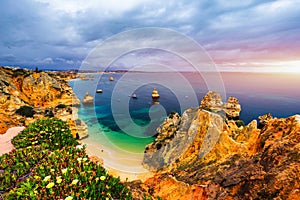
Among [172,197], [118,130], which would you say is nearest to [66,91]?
[118,130]

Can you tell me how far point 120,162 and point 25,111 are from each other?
16.8 metres

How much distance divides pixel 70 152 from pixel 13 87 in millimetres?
29214

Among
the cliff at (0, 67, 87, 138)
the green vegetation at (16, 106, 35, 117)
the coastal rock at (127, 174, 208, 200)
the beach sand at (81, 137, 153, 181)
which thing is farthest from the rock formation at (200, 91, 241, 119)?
the coastal rock at (127, 174, 208, 200)

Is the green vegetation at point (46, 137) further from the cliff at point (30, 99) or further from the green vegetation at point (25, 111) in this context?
the green vegetation at point (25, 111)

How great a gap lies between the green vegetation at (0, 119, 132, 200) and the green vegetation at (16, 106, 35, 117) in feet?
66.1

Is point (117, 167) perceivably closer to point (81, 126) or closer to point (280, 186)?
point (81, 126)

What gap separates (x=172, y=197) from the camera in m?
5.25

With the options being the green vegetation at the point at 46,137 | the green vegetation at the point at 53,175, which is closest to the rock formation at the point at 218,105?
the green vegetation at the point at 46,137

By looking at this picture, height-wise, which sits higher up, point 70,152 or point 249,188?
point 249,188

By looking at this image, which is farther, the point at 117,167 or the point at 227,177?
the point at 117,167

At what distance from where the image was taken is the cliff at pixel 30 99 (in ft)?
78.5

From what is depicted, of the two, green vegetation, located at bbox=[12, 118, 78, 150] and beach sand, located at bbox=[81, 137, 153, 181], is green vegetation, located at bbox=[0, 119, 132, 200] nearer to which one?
green vegetation, located at bbox=[12, 118, 78, 150]

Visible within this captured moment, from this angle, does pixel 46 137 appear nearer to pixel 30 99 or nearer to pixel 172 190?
pixel 172 190

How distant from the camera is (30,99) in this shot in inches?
1227
